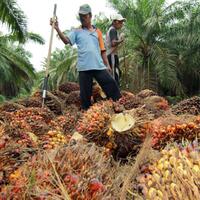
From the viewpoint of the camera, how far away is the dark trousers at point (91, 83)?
6379 mm

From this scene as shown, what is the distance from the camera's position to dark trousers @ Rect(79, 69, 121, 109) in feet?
20.9

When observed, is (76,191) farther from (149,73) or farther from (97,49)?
(149,73)

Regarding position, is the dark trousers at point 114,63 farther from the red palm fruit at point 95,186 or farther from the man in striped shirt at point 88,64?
the red palm fruit at point 95,186

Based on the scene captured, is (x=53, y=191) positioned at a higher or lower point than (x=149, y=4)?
lower

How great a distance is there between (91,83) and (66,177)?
4095 mm

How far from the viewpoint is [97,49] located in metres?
6.53

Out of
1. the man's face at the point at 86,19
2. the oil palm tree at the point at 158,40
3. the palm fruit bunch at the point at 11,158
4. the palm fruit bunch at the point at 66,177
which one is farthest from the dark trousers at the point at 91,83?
the oil palm tree at the point at 158,40

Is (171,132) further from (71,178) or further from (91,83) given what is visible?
(91,83)

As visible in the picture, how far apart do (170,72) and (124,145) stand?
54.4 feet

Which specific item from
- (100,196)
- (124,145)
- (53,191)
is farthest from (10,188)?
(124,145)

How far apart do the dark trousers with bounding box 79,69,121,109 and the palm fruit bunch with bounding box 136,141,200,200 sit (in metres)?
3.73

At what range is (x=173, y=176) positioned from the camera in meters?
2.20

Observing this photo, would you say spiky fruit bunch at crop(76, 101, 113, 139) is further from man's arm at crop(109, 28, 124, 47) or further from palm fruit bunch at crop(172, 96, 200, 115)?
man's arm at crop(109, 28, 124, 47)

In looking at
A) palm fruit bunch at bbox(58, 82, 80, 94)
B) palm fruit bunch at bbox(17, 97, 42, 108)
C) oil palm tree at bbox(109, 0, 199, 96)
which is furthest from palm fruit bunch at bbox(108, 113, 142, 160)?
oil palm tree at bbox(109, 0, 199, 96)
